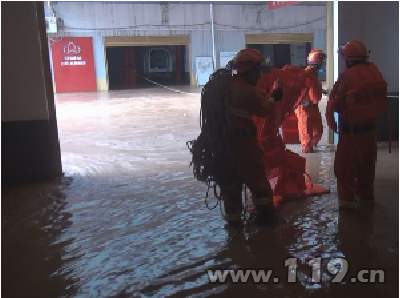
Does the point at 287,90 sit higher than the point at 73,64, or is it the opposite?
the point at 73,64

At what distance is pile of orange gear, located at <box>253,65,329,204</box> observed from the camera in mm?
4129

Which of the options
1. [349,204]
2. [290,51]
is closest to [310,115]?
[349,204]

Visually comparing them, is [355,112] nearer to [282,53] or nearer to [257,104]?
[257,104]

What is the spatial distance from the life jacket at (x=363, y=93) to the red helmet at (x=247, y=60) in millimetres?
821

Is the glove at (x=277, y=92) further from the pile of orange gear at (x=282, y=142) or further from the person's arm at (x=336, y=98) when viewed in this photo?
the person's arm at (x=336, y=98)

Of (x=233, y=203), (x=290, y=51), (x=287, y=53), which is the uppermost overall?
(x=290, y=51)

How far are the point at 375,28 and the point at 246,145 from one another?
4.36 meters

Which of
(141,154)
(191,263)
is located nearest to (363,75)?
(191,263)

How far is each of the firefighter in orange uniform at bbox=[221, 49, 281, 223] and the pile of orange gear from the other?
0.50 metres

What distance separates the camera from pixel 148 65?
2639 centimetres

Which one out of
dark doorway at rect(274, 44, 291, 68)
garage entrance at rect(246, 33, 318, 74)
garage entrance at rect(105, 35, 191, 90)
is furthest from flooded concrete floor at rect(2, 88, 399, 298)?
dark doorway at rect(274, 44, 291, 68)

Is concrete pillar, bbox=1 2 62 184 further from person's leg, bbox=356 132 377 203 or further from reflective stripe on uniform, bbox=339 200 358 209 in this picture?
person's leg, bbox=356 132 377 203

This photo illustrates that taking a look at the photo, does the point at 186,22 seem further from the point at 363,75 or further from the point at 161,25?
the point at 363,75

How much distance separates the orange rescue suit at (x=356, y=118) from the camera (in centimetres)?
363
